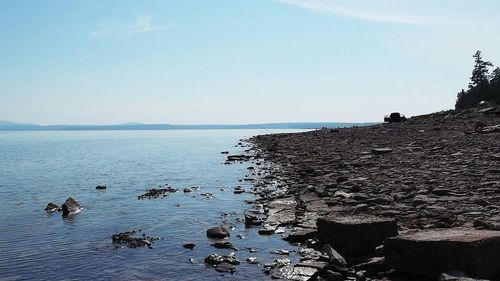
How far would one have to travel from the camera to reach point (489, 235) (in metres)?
7.38

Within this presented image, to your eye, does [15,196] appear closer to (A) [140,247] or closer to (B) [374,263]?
(A) [140,247]

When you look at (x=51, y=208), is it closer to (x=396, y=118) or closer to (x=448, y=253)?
(x=448, y=253)

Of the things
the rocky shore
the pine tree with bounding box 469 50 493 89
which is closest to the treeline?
the pine tree with bounding box 469 50 493 89

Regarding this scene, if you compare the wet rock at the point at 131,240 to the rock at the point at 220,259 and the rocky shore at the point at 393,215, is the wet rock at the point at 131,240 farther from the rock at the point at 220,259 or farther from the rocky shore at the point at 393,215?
the rocky shore at the point at 393,215

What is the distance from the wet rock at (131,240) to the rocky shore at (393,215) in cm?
329

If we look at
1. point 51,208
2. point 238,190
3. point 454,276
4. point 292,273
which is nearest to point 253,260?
point 292,273

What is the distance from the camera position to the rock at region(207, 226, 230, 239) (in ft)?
42.7

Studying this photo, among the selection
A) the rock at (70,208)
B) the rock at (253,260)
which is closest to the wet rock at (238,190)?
the rock at (70,208)

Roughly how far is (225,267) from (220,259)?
0.47 meters

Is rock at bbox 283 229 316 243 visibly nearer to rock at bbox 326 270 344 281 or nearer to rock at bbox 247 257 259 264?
rock at bbox 247 257 259 264

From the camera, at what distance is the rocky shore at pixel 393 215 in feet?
24.7

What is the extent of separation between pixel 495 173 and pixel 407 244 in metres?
10.8

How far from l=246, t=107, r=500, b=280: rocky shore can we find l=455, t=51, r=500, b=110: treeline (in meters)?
73.7

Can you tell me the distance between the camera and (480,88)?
98562 mm
